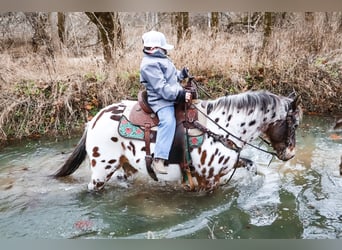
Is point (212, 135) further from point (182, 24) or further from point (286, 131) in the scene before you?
point (182, 24)

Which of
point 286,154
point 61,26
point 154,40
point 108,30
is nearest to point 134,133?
point 154,40

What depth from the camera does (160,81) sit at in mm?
2281

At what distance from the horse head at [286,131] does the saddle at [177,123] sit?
496 millimetres

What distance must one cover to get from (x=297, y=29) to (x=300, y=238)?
51.3 inches

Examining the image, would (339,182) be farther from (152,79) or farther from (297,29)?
(152,79)

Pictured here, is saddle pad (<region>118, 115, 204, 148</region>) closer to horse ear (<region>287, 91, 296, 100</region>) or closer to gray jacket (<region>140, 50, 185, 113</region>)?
gray jacket (<region>140, 50, 185, 113</region>)

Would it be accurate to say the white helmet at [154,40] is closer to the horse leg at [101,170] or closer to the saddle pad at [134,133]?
the saddle pad at [134,133]

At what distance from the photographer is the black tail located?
2533 millimetres

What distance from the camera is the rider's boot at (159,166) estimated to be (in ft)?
7.74

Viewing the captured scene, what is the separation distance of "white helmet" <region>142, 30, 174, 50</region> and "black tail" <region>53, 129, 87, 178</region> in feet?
2.36

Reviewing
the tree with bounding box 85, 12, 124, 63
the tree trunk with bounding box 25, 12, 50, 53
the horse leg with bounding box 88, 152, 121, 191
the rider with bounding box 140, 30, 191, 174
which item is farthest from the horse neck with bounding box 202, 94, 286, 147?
the tree trunk with bounding box 25, 12, 50, 53

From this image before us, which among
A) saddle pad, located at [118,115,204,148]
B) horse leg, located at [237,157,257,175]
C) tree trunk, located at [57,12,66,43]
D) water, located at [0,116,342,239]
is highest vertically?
tree trunk, located at [57,12,66,43]

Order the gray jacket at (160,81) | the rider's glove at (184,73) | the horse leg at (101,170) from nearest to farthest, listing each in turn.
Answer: the gray jacket at (160,81)
the rider's glove at (184,73)
the horse leg at (101,170)

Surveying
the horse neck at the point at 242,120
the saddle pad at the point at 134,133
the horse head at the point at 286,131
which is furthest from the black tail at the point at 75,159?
the horse head at the point at 286,131
